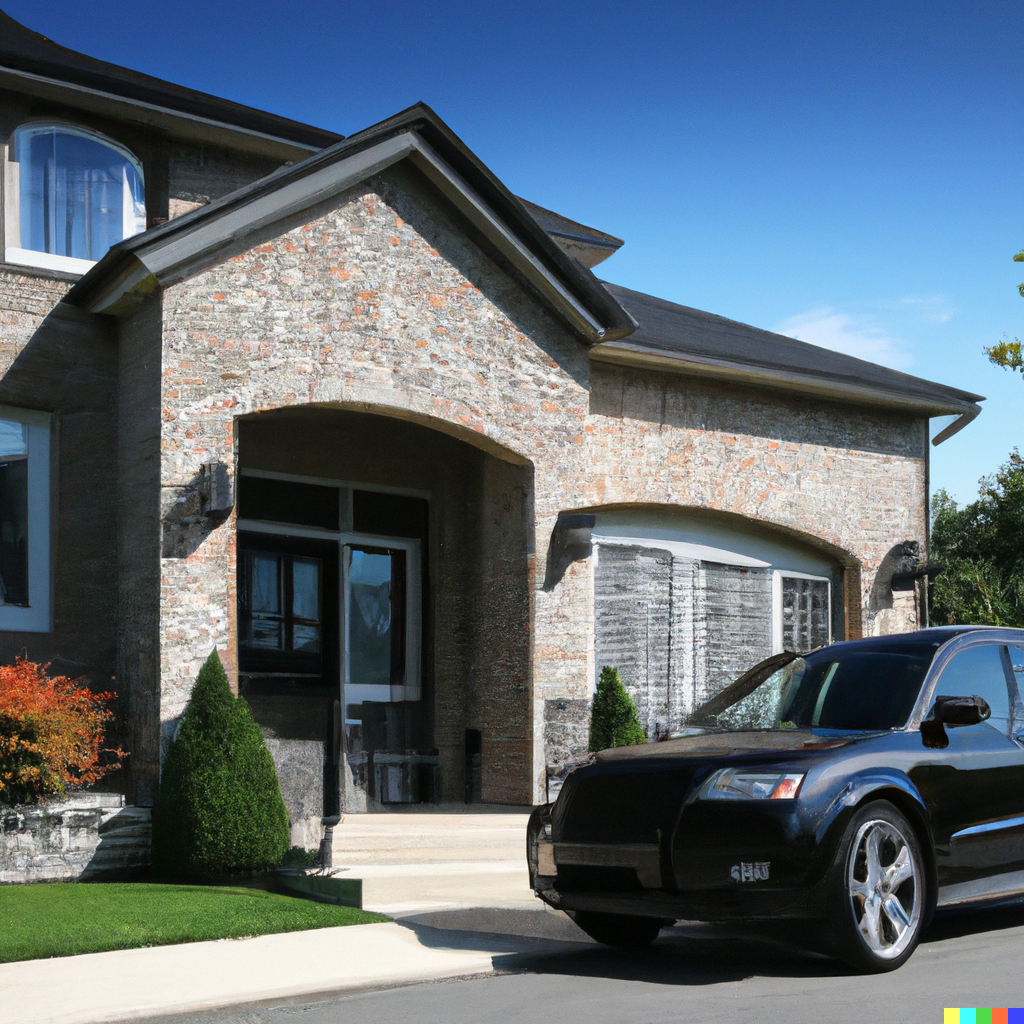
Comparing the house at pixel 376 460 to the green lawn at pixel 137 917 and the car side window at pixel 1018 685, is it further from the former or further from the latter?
the car side window at pixel 1018 685

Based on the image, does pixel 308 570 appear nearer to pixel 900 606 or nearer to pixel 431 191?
pixel 431 191

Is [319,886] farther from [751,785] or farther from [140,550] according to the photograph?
[751,785]

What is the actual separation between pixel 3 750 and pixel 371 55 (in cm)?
663

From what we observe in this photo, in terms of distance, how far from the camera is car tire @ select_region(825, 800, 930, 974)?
6.08m

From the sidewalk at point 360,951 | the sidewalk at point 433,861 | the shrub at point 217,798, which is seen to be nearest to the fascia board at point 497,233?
the sidewalk at point 433,861

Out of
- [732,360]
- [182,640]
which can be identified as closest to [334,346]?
[182,640]

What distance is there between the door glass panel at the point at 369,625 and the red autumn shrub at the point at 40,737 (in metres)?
3.96

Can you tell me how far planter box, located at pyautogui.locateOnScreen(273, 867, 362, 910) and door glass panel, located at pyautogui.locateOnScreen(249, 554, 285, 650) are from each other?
156 inches

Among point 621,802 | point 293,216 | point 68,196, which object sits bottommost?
point 621,802

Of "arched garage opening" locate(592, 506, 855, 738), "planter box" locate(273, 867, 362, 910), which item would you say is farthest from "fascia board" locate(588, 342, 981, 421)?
"planter box" locate(273, 867, 362, 910)

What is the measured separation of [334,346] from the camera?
39.4 ft

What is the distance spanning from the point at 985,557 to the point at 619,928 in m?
18.2

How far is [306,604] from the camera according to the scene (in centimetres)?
1406

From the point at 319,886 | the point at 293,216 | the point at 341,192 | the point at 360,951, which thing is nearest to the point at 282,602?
the point at 293,216
